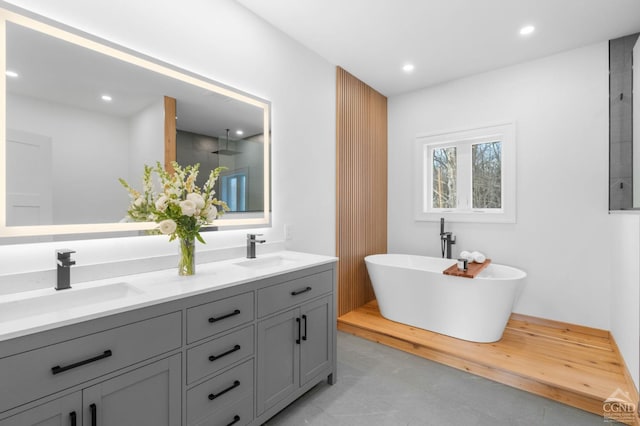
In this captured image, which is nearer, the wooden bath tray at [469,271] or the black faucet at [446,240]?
the wooden bath tray at [469,271]

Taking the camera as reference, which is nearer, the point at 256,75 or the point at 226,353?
the point at 226,353

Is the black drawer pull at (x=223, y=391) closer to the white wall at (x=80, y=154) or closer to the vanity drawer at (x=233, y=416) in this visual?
the vanity drawer at (x=233, y=416)

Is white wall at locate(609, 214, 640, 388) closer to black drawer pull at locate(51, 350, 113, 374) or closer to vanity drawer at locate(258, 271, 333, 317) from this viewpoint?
vanity drawer at locate(258, 271, 333, 317)

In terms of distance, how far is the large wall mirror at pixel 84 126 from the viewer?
1388mm

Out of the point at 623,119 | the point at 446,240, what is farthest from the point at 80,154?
the point at 623,119

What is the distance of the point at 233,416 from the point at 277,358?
1.14ft

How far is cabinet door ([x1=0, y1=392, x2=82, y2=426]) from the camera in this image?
3.11 ft

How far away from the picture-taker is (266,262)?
2.28 meters

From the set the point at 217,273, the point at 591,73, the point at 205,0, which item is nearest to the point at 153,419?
the point at 217,273

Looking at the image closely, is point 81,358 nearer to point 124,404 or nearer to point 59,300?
point 124,404

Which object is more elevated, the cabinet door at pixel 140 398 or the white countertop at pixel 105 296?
the white countertop at pixel 105 296

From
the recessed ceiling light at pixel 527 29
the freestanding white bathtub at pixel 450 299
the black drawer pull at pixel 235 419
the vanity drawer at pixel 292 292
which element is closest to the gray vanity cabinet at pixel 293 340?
the vanity drawer at pixel 292 292

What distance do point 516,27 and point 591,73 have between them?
3.09 feet

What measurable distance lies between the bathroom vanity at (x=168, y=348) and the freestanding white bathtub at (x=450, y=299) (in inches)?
48.5
